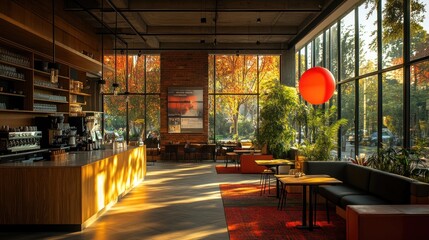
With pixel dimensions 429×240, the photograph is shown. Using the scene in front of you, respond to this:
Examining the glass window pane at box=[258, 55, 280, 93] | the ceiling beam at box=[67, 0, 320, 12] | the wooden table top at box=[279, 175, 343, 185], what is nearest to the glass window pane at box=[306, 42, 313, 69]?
the glass window pane at box=[258, 55, 280, 93]

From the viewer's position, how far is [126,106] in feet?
56.5

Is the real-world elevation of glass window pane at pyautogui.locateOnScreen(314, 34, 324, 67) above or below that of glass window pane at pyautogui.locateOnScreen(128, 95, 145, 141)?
above

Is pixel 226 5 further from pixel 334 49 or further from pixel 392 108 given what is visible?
pixel 392 108

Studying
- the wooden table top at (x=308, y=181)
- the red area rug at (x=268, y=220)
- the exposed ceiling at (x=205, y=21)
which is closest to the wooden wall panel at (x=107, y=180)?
the red area rug at (x=268, y=220)

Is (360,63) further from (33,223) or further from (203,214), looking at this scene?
(33,223)

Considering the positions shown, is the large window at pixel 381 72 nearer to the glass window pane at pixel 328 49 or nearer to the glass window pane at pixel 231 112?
the glass window pane at pixel 328 49

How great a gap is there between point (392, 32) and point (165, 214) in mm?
5325

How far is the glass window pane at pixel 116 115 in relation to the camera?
56.7 feet

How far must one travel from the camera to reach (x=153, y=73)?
17.3m

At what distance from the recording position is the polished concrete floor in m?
5.64

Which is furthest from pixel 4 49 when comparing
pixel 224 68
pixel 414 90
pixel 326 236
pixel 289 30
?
pixel 224 68

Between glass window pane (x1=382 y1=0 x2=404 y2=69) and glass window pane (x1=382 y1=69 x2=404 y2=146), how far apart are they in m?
0.27

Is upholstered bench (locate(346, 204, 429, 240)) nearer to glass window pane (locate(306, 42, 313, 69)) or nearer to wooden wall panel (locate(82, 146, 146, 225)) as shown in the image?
wooden wall panel (locate(82, 146, 146, 225))

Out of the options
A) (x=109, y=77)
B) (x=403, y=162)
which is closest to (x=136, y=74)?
(x=109, y=77)
